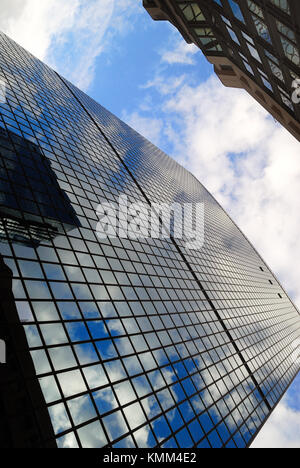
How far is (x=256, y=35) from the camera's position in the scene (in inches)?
772

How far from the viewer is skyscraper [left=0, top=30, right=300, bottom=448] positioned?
14836mm

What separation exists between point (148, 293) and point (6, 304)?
16.9m

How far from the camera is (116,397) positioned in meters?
17.2

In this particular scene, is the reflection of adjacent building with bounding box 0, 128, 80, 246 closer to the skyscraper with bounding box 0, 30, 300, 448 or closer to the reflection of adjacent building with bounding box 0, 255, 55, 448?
the skyscraper with bounding box 0, 30, 300, 448

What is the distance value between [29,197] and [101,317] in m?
11.3

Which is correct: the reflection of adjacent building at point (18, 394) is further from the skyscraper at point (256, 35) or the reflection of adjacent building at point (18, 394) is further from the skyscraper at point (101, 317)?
the skyscraper at point (256, 35)

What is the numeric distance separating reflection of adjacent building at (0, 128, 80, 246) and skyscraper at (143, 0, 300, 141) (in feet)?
63.1

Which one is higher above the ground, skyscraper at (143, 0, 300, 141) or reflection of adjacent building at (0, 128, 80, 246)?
→ skyscraper at (143, 0, 300, 141)

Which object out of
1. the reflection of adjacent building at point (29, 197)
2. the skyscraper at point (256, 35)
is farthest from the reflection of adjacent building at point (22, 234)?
the skyscraper at point (256, 35)

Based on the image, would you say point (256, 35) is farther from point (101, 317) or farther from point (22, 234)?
point (101, 317)

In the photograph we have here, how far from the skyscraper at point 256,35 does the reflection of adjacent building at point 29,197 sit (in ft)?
63.1

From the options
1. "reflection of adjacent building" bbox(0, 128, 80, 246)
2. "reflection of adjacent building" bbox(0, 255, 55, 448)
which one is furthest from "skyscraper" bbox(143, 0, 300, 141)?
"reflection of adjacent building" bbox(0, 128, 80, 246)
